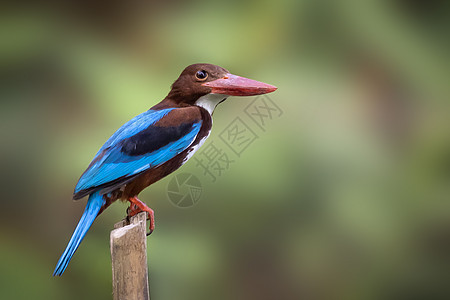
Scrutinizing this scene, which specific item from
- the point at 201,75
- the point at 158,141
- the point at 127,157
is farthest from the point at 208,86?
the point at 127,157

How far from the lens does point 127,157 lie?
2389 mm

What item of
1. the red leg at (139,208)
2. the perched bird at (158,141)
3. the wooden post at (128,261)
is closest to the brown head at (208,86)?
the perched bird at (158,141)

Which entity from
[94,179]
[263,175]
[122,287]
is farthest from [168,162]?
[263,175]

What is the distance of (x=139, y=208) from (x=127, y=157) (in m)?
0.27

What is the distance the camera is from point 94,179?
234 centimetres

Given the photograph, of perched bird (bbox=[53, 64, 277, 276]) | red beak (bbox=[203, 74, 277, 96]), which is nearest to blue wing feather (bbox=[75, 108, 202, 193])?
perched bird (bbox=[53, 64, 277, 276])

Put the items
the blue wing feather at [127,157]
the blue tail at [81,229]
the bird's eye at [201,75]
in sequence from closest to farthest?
the blue tail at [81,229] < the blue wing feather at [127,157] < the bird's eye at [201,75]

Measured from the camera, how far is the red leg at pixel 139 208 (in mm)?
2496

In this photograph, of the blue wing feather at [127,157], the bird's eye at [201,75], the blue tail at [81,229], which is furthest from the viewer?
the bird's eye at [201,75]

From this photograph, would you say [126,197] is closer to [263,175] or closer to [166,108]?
[166,108]

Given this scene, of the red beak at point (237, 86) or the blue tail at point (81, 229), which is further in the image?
the red beak at point (237, 86)

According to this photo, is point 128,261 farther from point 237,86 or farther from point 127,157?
point 237,86

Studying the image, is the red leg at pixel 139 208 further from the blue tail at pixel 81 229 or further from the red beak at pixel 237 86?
the red beak at pixel 237 86

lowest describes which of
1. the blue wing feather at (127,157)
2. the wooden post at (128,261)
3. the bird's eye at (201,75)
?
the wooden post at (128,261)
